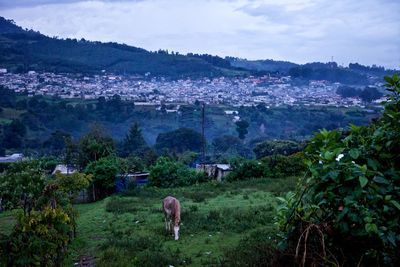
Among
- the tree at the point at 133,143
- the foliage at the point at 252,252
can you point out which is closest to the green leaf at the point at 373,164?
the foliage at the point at 252,252

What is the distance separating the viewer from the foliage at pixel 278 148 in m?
33.0

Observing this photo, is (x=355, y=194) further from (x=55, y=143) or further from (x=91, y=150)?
(x=55, y=143)

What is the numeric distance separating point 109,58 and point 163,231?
479 feet

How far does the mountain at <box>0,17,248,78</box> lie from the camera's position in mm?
135375

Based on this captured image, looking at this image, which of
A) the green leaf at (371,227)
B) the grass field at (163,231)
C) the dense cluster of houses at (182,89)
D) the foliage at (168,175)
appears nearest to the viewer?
the green leaf at (371,227)

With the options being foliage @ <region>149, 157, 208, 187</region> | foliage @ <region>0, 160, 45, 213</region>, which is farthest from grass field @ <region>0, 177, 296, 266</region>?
foliage @ <region>149, 157, 208, 187</region>

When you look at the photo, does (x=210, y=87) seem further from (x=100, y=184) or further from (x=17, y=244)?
(x=17, y=244)

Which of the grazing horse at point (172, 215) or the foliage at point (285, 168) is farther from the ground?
the grazing horse at point (172, 215)

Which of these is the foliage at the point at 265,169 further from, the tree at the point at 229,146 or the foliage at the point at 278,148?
the tree at the point at 229,146

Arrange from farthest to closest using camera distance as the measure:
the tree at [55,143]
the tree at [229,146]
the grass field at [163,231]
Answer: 1. the tree at [229,146]
2. the tree at [55,143]
3. the grass field at [163,231]

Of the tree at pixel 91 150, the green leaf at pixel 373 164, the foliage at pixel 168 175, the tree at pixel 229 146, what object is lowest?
the tree at pixel 229 146

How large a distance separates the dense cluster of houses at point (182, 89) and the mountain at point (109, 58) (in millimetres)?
6879

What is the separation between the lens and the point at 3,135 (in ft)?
173

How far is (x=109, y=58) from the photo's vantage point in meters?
150
